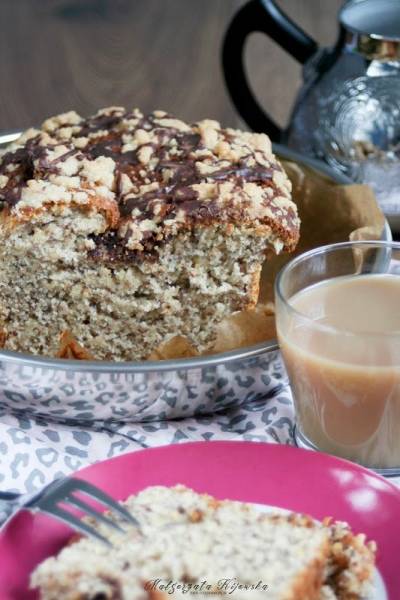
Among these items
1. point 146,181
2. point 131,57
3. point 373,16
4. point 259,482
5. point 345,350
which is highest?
point 373,16

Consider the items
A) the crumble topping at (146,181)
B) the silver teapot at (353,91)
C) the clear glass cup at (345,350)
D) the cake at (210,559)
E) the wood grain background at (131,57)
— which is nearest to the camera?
the cake at (210,559)

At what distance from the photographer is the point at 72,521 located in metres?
1.41

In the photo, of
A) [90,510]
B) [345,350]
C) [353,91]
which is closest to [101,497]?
[90,510]

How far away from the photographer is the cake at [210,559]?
1296 millimetres

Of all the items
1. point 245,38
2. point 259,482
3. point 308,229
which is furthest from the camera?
point 245,38

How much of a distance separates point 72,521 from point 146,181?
0.82m

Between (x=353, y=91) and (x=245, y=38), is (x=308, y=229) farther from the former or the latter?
(x=245, y=38)

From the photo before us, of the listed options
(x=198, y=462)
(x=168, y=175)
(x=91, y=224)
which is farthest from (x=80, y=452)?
(x=168, y=175)

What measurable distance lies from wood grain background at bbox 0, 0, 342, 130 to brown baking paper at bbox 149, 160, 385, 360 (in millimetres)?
1618

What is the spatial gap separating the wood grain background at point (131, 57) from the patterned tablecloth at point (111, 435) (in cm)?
220

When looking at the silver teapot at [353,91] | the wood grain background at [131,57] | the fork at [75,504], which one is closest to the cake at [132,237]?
the silver teapot at [353,91]

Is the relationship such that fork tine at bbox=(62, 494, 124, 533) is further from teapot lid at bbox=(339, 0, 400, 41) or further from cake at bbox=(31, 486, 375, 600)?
teapot lid at bbox=(339, 0, 400, 41)

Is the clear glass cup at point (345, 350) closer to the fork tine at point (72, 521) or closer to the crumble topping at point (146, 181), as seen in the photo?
the crumble topping at point (146, 181)

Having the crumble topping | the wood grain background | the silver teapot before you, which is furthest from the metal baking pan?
the wood grain background
